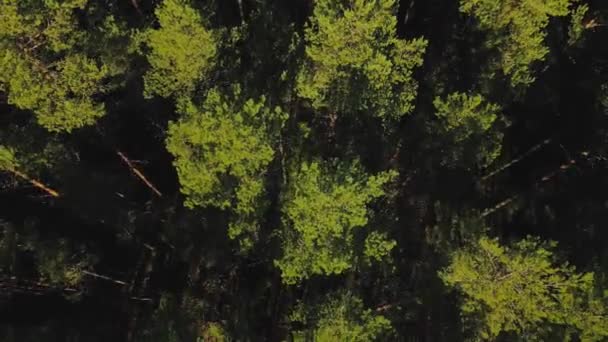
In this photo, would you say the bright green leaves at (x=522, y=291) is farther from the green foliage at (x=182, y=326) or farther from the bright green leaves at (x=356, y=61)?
the green foliage at (x=182, y=326)

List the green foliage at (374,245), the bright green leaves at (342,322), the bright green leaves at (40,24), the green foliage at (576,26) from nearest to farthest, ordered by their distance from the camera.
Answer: the bright green leaves at (342,322) < the bright green leaves at (40,24) < the green foliage at (374,245) < the green foliage at (576,26)

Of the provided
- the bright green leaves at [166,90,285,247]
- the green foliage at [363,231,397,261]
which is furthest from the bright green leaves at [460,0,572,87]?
the bright green leaves at [166,90,285,247]

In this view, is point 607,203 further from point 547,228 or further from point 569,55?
point 569,55

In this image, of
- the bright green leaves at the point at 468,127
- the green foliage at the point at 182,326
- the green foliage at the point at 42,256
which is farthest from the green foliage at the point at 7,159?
the bright green leaves at the point at 468,127

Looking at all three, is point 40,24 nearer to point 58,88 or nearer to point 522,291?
point 58,88

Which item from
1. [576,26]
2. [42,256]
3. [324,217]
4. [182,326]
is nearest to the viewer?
[324,217]

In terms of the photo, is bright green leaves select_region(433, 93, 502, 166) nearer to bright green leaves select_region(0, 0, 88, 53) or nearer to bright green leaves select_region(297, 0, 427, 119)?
bright green leaves select_region(297, 0, 427, 119)

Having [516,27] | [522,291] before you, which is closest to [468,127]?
[516,27]
